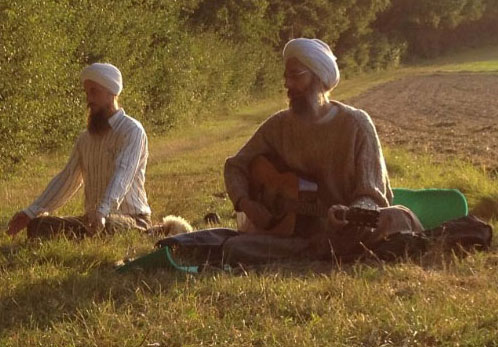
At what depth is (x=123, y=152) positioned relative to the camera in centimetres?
729

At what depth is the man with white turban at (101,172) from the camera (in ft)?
23.3

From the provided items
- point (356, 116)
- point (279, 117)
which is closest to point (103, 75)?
point (279, 117)

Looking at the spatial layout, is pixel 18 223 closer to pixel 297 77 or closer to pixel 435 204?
pixel 297 77

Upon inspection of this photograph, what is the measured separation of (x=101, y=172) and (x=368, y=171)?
7.45ft

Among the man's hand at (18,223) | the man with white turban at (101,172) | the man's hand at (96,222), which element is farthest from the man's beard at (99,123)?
the man's hand at (18,223)

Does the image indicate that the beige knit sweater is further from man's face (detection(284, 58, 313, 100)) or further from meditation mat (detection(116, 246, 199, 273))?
meditation mat (detection(116, 246, 199, 273))

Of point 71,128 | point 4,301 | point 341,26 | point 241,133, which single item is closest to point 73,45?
point 71,128

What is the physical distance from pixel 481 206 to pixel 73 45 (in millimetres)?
9635

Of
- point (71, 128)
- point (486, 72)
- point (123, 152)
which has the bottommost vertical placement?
point (486, 72)

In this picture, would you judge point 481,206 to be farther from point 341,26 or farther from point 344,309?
point 341,26

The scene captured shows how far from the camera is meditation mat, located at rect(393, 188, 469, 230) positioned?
736 cm

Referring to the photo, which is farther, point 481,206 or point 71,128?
point 71,128

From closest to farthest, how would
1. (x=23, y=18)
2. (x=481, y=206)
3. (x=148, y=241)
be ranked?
(x=148, y=241) → (x=481, y=206) → (x=23, y=18)

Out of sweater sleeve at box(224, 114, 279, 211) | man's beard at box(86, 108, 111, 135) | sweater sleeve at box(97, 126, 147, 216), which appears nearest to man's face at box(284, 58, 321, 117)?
sweater sleeve at box(224, 114, 279, 211)
